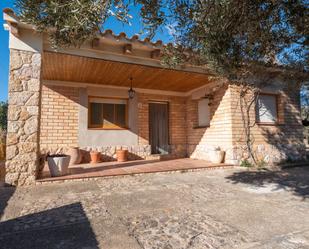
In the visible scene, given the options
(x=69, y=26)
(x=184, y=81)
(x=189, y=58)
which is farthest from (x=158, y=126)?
(x=69, y=26)

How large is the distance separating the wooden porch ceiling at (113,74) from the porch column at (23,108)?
624mm

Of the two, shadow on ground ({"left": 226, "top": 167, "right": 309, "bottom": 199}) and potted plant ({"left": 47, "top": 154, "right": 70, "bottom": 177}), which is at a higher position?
potted plant ({"left": 47, "top": 154, "right": 70, "bottom": 177})

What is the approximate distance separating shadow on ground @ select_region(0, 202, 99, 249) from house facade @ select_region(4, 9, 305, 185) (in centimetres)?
192

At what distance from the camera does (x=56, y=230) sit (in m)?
2.07

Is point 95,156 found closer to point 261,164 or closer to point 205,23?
point 261,164

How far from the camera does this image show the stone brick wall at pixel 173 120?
7.85 meters

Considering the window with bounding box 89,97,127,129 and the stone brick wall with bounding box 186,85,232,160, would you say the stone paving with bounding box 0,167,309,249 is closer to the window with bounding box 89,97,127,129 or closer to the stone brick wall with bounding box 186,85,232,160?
the stone brick wall with bounding box 186,85,232,160

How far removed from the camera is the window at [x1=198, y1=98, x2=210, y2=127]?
7.52 m

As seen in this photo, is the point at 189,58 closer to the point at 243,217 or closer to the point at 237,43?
the point at 237,43

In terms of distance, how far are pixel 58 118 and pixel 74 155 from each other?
1.37 metres

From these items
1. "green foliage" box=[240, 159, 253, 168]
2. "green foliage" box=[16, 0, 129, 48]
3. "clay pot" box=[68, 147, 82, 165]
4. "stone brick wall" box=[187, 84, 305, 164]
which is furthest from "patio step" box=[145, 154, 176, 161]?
"green foliage" box=[16, 0, 129, 48]

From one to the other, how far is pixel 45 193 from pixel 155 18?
3.24m

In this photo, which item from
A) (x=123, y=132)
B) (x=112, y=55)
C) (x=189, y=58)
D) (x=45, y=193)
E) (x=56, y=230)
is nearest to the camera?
(x=56, y=230)

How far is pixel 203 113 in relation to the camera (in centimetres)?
773
